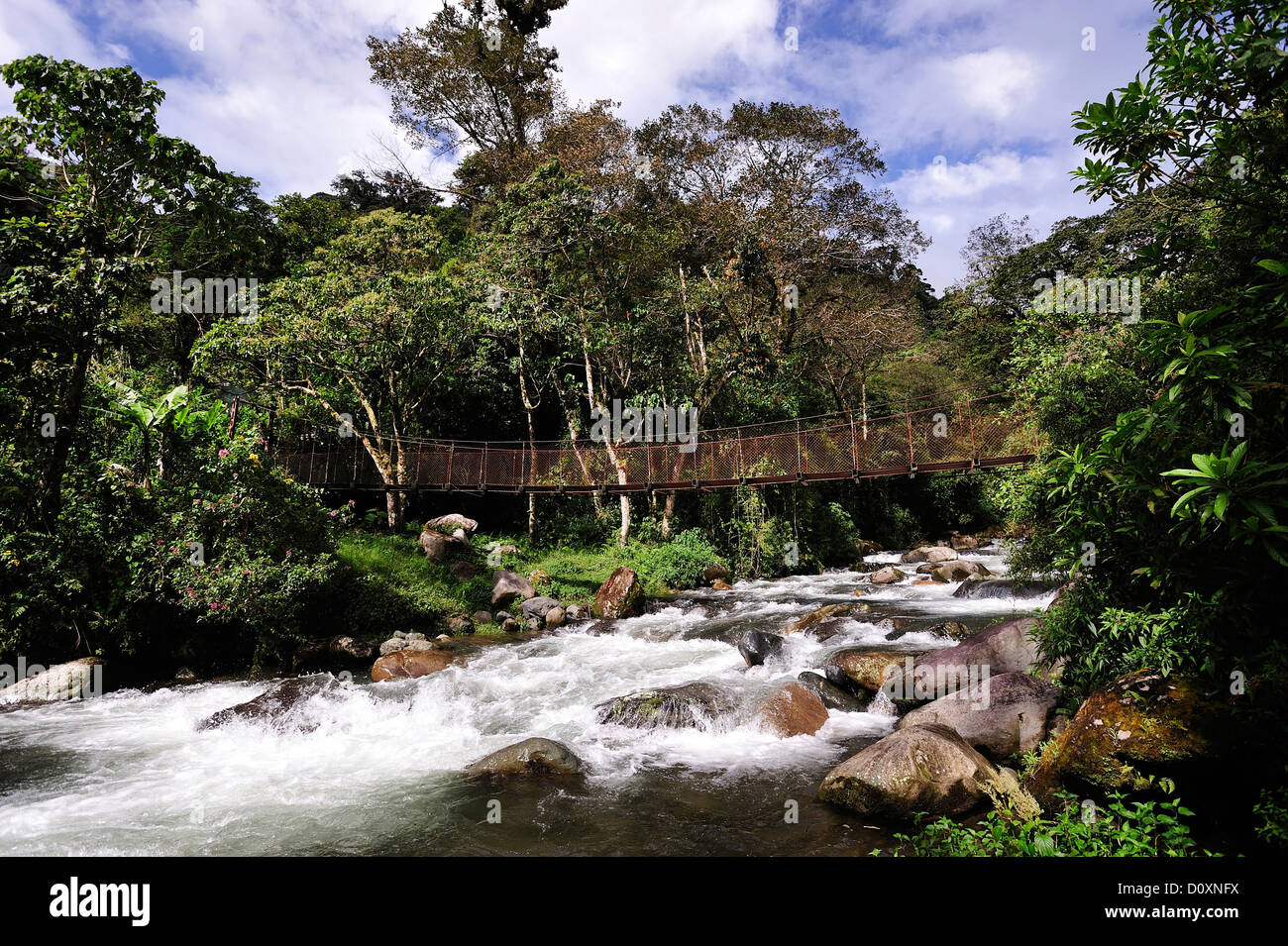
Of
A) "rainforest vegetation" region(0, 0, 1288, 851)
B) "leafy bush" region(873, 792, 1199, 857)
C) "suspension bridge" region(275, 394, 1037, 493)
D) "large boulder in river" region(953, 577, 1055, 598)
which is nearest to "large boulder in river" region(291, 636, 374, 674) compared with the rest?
"rainforest vegetation" region(0, 0, 1288, 851)

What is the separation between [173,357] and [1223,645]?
21821 millimetres

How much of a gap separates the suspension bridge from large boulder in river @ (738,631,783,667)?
Result: 18.2 feet

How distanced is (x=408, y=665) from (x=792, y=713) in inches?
218

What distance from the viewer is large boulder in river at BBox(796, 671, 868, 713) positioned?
23.6 feet

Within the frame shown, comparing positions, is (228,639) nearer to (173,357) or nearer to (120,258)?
(120,258)

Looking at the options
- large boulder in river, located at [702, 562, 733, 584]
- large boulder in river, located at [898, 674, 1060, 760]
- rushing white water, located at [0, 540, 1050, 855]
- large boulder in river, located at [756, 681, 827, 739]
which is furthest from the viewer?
large boulder in river, located at [702, 562, 733, 584]

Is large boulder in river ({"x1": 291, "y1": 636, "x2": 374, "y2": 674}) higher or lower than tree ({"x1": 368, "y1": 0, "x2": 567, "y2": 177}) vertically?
lower

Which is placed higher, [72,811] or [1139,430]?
[1139,430]

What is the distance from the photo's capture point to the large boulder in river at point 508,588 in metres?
13.6

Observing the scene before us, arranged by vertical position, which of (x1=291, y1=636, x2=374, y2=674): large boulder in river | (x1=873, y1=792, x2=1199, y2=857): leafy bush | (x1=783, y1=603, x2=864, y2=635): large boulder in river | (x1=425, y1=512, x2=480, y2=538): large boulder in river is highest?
(x1=425, y1=512, x2=480, y2=538): large boulder in river

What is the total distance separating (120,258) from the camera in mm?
8195

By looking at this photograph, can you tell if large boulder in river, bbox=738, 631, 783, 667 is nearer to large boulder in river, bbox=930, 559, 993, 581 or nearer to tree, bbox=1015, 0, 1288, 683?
tree, bbox=1015, 0, 1288, 683
